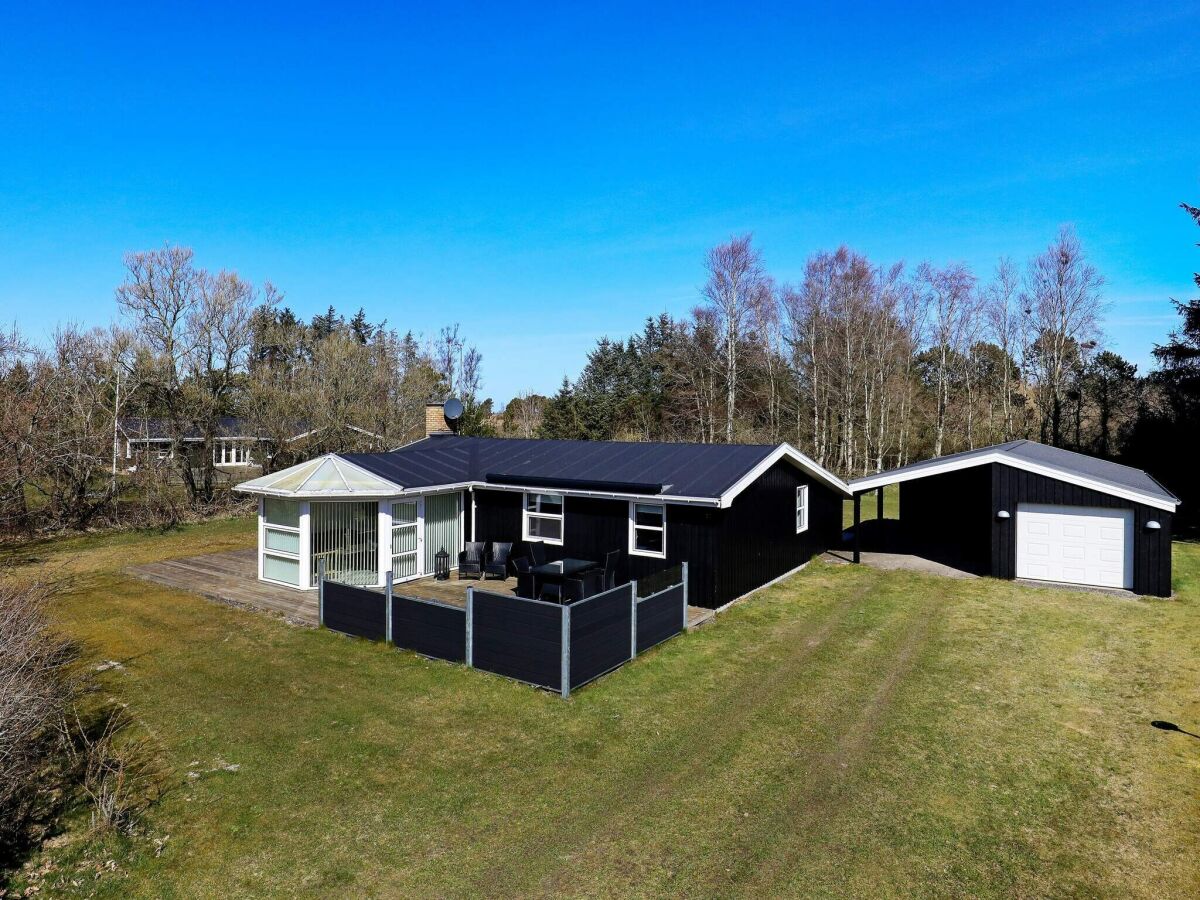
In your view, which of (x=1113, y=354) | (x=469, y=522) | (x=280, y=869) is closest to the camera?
(x=280, y=869)

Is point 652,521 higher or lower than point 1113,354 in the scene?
lower

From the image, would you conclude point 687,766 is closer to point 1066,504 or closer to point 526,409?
point 1066,504

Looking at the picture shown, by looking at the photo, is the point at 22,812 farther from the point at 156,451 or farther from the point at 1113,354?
the point at 1113,354

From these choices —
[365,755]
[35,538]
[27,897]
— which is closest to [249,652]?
[365,755]

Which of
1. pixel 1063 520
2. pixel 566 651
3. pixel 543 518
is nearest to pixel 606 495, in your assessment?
pixel 543 518

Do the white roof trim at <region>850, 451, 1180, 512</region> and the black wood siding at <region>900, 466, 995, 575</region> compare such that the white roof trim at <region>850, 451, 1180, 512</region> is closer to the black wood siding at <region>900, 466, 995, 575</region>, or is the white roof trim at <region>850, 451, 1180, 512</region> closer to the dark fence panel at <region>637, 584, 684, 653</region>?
the black wood siding at <region>900, 466, 995, 575</region>

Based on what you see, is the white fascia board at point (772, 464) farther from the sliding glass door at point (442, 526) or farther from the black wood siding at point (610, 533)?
the sliding glass door at point (442, 526)

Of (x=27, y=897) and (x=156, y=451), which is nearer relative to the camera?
(x=27, y=897)
